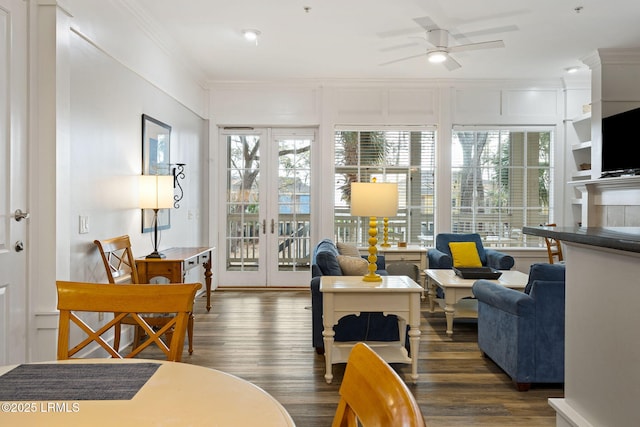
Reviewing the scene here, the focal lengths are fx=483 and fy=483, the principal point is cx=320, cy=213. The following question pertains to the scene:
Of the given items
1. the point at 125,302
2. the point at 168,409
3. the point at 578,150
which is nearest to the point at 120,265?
the point at 125,302

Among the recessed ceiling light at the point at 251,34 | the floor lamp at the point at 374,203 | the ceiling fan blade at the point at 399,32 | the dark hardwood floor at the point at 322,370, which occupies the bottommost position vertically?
the dark hardwood floor at the point at 322,370

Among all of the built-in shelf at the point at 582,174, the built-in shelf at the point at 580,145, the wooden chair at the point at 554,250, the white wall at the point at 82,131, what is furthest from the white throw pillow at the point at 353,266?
the built-in shelf at the point at 580,145

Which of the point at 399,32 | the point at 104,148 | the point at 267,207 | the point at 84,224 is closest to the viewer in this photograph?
the point at 84,224

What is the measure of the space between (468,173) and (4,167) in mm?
5568

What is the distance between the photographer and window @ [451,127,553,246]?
263 inches

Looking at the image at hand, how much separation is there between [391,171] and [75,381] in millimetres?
5885

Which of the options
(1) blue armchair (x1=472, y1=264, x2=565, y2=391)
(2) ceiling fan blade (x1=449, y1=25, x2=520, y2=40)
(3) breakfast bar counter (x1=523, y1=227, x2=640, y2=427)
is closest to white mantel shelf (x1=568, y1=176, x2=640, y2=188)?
(2) ceiling fan blade (x1=449, y1=25, x2=520, y2=40)

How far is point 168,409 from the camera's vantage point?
39.7 inches

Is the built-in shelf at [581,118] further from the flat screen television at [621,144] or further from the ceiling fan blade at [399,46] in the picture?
the ceiling fan blade at [399,46]

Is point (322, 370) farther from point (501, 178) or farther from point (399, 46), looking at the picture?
point (501, 178)

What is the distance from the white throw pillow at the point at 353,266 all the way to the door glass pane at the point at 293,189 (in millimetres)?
2930

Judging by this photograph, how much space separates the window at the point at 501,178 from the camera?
21.9 feet

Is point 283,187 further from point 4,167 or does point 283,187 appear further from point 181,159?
point 4,167

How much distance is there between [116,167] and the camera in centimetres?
383
